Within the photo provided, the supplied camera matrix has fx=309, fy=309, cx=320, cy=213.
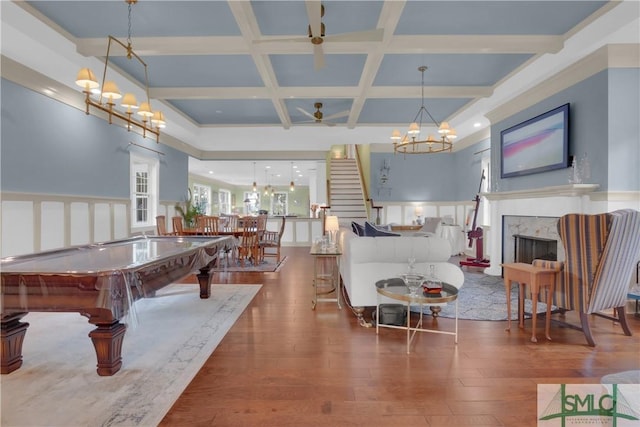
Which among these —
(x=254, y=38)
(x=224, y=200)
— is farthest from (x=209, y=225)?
(x=224, y=200)

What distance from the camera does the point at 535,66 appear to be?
4363 mm

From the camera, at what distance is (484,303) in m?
3.85

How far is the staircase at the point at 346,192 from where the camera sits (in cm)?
948

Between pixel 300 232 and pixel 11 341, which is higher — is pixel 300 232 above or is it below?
above

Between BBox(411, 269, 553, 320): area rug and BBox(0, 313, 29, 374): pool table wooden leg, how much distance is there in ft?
11.4

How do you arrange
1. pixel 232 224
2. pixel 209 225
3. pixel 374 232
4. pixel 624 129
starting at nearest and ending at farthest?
pixel 624 129 < pixel 374 232 < pixel 209 225 < pixel 232 224

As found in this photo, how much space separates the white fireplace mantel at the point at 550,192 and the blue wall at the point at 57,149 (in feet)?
21.6

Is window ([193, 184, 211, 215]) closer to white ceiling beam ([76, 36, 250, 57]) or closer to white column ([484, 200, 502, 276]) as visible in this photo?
white ceiling beam ([76, 36, 250, 57])

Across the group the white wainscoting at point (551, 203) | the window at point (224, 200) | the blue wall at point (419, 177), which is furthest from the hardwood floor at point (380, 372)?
the window at point (224, 200)

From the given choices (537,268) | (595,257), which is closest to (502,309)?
(537,268)

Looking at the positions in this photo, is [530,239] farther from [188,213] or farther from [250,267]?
[188,213]

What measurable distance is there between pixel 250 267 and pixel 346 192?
5071 millimetres

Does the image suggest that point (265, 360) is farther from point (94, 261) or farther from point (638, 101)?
point (638, 101)

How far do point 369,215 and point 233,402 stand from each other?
7.51 m
